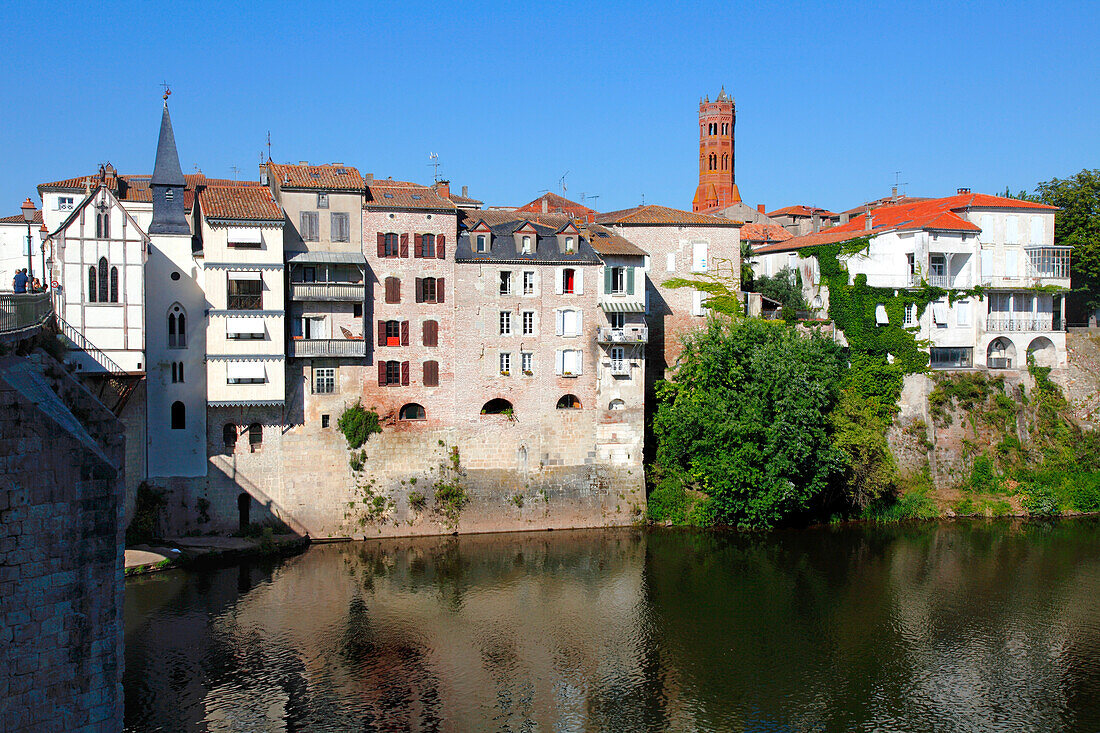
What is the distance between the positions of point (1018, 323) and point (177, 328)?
141ft

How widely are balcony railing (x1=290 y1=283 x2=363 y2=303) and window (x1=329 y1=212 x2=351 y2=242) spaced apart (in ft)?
7.76

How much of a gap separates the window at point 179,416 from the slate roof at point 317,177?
1038 cm

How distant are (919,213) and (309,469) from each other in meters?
37.1

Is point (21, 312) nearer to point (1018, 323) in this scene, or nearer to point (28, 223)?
point (28, 223)

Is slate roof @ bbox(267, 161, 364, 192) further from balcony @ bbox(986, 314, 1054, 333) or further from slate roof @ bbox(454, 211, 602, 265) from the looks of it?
balcony @ bbox(986, 314, 1054, 333)

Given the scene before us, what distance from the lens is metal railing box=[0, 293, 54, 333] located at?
67.9 feet

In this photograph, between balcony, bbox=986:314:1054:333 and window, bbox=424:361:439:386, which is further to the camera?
balcony, bbox=986:314:1054:333

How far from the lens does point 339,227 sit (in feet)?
138

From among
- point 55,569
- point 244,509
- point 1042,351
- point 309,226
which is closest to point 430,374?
point 309,226

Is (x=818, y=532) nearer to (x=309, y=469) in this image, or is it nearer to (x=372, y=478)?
(x=372, y=478)

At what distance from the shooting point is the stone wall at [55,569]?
17266mm

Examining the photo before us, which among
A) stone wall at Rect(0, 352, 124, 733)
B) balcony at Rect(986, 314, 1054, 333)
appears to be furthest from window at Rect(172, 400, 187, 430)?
balcony at Rect(986, 314, 1054, 333)

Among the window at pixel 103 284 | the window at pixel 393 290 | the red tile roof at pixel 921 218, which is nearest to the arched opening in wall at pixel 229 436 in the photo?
the window at pixel 103 284

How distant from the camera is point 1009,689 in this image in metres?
27.8
